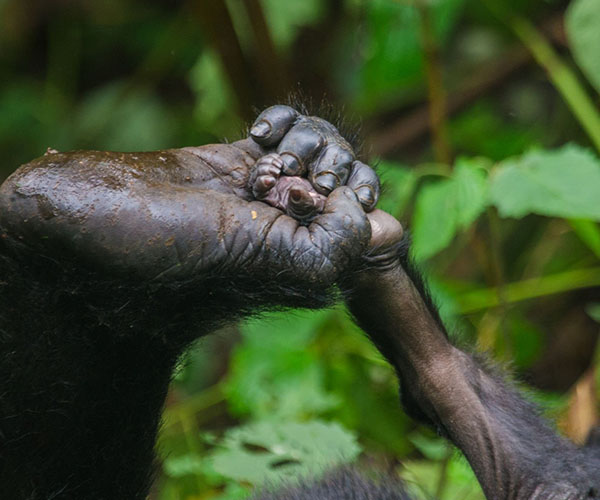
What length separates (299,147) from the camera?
1.24m

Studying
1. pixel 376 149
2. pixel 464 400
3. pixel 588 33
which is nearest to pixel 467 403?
pixel 464 400

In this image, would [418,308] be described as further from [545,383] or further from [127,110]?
[127,110]

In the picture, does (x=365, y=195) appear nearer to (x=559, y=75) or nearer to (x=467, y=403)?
(x=467, y=403)

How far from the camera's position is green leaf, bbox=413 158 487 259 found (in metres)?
1.85

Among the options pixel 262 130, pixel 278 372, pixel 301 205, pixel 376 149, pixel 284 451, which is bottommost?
pixel 284 451

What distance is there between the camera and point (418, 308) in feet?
4.68

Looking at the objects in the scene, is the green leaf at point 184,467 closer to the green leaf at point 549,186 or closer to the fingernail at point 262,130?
the green leaf at point 549,186

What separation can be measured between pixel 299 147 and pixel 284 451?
2.71 feet

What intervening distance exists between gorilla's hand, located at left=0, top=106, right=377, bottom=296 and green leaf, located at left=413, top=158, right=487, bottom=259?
2.25 ft

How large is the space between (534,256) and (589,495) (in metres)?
1.69

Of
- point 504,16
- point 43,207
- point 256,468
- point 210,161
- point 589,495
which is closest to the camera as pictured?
point 43,207

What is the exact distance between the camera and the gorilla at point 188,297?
1106 mm

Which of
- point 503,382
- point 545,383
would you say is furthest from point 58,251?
point 545,383

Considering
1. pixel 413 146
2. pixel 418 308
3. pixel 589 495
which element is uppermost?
pixel 413 146
